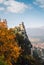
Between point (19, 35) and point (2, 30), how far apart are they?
33.5ft

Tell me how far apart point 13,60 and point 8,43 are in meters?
4.51

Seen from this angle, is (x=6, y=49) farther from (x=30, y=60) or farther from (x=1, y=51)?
(x=30, y=60)

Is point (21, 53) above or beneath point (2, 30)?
beneath

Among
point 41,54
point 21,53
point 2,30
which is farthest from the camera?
point 41,54

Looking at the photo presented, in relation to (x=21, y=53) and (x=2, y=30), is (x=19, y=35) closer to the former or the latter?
(x=21, y=53)

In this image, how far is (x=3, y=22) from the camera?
2810 inches

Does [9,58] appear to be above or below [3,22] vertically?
below

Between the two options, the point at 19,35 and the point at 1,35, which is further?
the point at 19,35

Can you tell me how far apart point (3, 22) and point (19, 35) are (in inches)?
285

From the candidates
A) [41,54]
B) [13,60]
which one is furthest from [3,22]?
[41,54]

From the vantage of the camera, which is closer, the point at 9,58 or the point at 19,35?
the point at 9,58

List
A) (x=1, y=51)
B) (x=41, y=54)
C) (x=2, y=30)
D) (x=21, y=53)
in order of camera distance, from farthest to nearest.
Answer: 1. (x=41, y=54)
2. (x=21, y=53)
3. (x=2, y=30)
4. (x=1, y=51)

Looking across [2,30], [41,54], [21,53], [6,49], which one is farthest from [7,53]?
[41,54]

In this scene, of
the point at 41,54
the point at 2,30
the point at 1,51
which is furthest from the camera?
the point at 41,54
